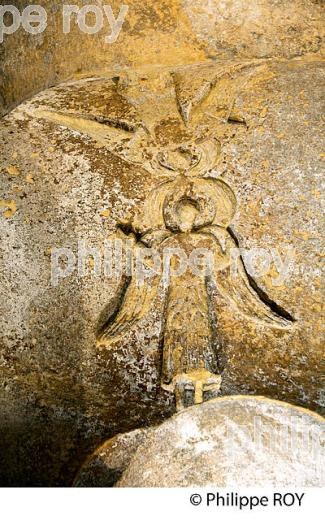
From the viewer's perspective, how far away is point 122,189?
1.57 m

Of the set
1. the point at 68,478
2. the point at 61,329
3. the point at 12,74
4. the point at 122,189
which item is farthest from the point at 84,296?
the point at 12,74

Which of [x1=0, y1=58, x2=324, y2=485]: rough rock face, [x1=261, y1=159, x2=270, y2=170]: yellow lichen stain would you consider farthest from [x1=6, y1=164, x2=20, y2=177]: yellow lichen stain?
[x1=261, y1=159, x2=270, y2=170]: yellow lichen stain

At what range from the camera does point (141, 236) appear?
1.56m

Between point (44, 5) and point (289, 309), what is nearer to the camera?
point (289, 309)

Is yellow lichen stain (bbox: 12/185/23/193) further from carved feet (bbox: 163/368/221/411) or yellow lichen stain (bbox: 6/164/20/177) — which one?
carved feet (bbox: 163/368/221/411)

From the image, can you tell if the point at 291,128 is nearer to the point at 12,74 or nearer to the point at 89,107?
the point at 89,107

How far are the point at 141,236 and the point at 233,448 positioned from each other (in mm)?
457

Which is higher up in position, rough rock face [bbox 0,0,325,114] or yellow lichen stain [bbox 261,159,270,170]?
rough rock face [bbox 0,0,325,114]

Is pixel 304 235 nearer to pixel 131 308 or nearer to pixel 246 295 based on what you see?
pixel 246 295

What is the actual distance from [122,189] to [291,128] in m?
0.33

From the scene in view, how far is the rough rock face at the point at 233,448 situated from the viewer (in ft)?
4.12

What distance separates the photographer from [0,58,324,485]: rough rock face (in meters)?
1.50

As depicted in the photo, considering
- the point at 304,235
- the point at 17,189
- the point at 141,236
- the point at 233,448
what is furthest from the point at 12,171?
the point at 233,448

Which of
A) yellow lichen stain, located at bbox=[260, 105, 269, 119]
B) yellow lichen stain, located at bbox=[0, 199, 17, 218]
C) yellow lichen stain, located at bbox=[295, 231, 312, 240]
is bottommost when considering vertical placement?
yellow lichen stain, located at bbox=[295, 231, 312, 240]
